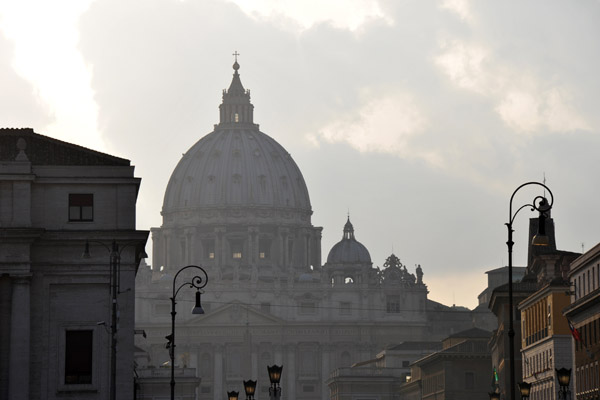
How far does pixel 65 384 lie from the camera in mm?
69250

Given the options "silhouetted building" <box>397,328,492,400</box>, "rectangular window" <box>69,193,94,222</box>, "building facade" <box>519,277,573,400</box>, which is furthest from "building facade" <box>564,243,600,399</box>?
"silhouetted building" <box>397,328,492,400</box>

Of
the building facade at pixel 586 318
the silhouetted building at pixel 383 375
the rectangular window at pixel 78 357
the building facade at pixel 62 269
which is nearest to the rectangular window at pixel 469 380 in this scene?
the silhouetted building at pixel 383 375

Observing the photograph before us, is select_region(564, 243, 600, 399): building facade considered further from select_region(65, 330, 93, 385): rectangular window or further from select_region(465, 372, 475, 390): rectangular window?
select_region(465, 372, 475, 390): rectangular window

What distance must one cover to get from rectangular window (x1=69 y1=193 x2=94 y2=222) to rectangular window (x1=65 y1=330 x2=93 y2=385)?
404 centimetres

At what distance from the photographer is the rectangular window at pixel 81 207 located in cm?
7162

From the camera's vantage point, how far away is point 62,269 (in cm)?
7062

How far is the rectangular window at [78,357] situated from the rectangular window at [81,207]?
4.04 metres

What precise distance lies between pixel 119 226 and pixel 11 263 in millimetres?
4157

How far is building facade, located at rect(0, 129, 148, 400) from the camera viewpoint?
69.1 metres

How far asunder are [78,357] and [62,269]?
3.02 meters

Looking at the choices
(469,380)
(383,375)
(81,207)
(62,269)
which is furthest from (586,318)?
(383,375)

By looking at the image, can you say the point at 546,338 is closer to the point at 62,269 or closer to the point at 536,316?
the point at 536,316

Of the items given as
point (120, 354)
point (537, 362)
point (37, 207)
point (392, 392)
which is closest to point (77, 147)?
point (37, 207)

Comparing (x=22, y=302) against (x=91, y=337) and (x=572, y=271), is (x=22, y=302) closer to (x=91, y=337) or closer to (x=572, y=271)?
(x=91, y=337)
